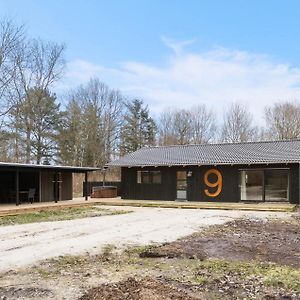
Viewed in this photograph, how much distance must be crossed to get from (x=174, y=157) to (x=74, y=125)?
15498 millimetres

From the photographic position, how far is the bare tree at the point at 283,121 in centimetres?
3450

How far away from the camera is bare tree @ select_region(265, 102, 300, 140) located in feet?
113

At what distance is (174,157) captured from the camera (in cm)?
2236

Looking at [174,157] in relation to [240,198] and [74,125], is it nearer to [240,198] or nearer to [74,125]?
[240,198]

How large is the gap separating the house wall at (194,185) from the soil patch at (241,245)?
25.0 ft

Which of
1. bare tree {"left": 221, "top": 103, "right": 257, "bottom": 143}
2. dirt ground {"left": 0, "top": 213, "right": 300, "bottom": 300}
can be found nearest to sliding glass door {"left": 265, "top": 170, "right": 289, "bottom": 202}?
dirt ground {"left": 0, "top": 213, "right": 300, "bottom": 300}

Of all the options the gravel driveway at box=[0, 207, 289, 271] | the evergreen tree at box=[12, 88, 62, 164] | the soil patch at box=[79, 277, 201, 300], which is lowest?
the gravel driveway at box=[0, 207, 289, 271]

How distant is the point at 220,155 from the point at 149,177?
4053 millimetres

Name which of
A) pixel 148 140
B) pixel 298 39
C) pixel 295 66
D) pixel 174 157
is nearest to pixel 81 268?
pixel 298 39

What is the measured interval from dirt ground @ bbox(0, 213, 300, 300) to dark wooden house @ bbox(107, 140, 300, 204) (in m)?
10.5

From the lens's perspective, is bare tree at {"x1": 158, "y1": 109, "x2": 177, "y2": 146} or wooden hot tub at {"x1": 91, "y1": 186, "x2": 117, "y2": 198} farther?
bare tree at {"x1": 158, "y1": 109, "x2": 177, "y2": 146}

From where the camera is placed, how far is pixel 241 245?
849cm

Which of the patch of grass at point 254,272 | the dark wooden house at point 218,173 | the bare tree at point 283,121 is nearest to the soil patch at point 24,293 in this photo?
the patch of grass at point 254,272

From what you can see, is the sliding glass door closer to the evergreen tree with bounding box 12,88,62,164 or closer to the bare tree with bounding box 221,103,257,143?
the evergreen tree with bounding box 12,88,62,164
